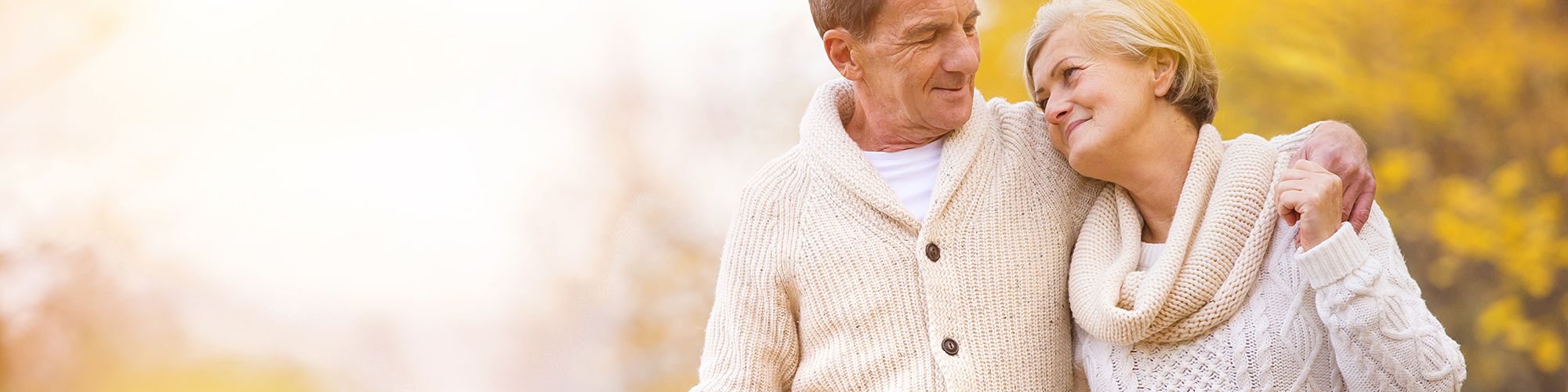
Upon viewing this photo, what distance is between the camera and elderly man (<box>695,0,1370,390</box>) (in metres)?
2.15

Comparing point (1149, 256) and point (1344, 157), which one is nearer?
point (1344, 157)

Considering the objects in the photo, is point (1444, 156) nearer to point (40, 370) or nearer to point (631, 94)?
point (631, 94)

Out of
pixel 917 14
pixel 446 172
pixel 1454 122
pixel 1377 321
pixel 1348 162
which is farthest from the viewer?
pixel 446 172

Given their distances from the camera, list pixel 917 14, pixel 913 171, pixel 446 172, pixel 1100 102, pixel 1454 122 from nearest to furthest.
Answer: pixel 1100 102, pixel 917 14, pixel 913 171, pixel 1454 122, pixel 446 172

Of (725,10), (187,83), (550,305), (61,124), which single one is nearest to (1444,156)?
(725,10)

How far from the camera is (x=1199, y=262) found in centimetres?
193

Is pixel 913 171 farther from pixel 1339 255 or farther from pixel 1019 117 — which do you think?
pixel 1339 255

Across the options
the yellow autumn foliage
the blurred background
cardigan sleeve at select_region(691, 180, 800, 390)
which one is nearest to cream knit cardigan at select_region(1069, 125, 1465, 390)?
cardigan sleeve at select_region(691, 180, 800, 390)

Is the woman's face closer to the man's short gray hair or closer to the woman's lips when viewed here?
the woman's lips

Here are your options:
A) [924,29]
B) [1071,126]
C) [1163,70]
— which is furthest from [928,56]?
[1163,70]

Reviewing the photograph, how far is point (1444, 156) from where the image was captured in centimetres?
386

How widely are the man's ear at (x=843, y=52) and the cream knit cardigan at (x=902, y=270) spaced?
0.26 feet

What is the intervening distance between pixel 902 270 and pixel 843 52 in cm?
41

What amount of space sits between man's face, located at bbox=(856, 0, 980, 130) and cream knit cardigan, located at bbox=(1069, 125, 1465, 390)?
0.35 metres
